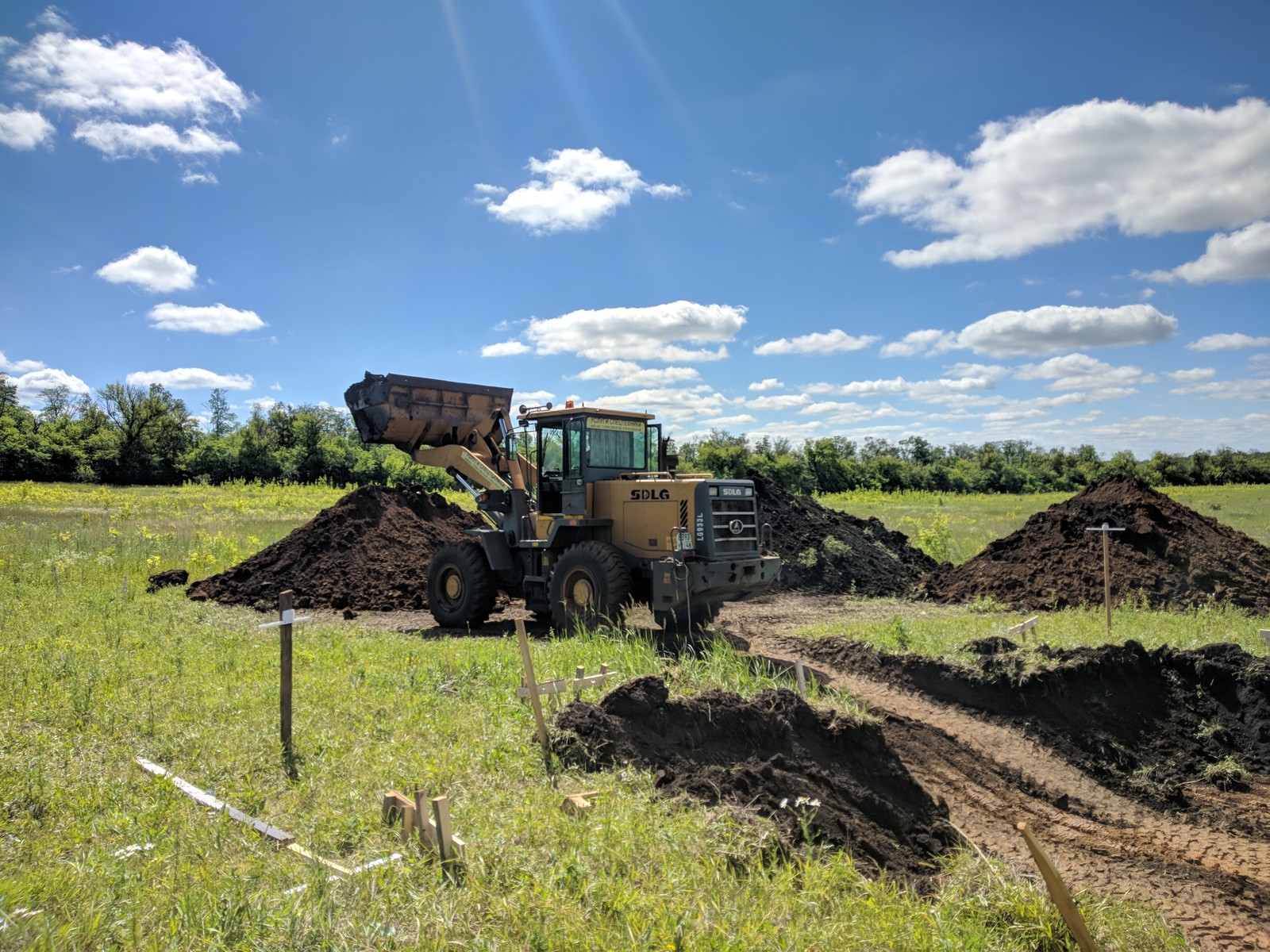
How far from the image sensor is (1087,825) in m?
6.41

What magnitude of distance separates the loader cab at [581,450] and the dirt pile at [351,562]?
16.6ft

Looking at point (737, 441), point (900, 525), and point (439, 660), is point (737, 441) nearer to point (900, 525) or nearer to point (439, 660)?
point (900, 525)

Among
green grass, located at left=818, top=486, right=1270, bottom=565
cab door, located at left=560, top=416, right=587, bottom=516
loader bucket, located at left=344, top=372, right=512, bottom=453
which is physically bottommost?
green grass, located at left=818, top=486, right=1270, bottom=565

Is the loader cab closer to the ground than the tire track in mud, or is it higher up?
higher up

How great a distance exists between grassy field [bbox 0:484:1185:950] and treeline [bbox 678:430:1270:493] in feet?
121

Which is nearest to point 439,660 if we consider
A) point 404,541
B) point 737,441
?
point 404,541

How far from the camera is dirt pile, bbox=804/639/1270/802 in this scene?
7.79 m

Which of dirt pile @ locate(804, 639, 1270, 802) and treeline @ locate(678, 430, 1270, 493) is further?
treeline @ locate(678, 430, 1270, 493)

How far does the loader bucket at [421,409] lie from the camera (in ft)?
44.3

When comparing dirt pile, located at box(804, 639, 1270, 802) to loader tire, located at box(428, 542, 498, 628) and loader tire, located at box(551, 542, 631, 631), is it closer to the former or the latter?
loader tire, located at box(551, 542, 631, 631)

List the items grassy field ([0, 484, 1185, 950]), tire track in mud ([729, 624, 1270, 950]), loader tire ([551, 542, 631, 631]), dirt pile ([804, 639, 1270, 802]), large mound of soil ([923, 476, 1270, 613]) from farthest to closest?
large mound of soil ([923, 476, 1270, 613])
loader tire ([551, 542, 631, 631])
dirt pile ([804, 639, 1270, 802])
tire track in mud ([729, 624, 1270, 950])
grassy field ([0, 484, 1185, 950])

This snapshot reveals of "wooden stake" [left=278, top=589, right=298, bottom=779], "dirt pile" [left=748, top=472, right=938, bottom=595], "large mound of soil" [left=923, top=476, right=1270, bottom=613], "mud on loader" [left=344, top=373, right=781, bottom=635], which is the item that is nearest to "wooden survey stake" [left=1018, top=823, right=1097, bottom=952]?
"wooden stake" [left=278, top=589, right=298, bottom=779]

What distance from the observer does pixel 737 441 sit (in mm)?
59719

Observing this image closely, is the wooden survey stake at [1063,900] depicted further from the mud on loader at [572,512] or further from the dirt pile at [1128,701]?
the mud on loader at [572,512]
